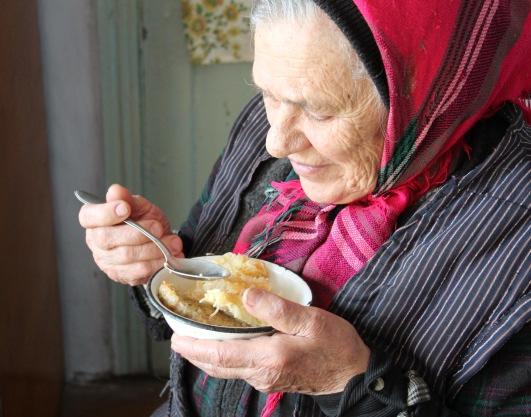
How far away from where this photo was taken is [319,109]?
91 centimetres

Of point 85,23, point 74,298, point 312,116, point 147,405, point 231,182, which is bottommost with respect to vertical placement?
point 147,405

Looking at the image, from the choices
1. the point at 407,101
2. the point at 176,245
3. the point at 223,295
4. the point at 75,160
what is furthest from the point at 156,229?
the point at 75,160

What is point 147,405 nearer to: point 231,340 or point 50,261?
point 50,261

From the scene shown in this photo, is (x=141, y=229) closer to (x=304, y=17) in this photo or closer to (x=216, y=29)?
(x=304, y=17)

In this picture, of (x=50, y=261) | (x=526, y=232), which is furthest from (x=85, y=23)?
(x=526, y=232)

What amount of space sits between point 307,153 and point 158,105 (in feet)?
3.84

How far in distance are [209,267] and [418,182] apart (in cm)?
35

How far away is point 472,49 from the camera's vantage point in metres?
0.90

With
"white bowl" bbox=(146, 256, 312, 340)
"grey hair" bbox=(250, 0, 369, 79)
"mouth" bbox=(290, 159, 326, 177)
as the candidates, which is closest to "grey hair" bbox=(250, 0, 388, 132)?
"grey hair" bbox=(250, 0, 369, 79)

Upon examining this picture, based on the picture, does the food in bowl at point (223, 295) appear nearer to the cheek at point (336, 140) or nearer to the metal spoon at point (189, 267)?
the metal spoon at point (189, 267)

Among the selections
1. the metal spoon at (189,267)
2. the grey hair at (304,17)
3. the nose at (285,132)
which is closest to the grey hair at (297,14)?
the grey hair at (304,17)

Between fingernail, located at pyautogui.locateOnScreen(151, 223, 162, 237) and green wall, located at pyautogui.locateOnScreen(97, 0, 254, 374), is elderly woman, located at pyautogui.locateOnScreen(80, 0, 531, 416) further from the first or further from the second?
green wall, located at pyautogui.locateOnScreen(97, 0, 254, 374)

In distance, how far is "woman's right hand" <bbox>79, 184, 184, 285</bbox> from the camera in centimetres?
107

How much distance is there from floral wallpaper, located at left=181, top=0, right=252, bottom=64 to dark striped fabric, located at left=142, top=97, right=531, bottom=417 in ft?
3.55
